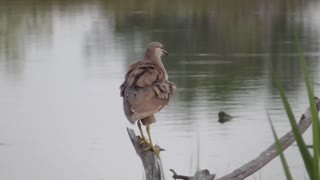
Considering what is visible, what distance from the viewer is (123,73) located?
2320 centimetres

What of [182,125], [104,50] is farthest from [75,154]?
[104,50]

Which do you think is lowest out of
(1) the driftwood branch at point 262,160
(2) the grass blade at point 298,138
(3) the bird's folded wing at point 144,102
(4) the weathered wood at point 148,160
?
(4) the weathered wood at point 148,160

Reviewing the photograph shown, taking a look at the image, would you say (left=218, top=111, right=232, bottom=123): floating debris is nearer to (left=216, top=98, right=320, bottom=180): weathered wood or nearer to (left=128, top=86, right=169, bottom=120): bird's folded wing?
(left=128, top=86, right=169, bottom=120): bird's folded wing

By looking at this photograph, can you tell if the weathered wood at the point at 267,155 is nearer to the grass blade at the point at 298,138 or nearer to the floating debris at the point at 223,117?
the grass blade at the point at 298,138

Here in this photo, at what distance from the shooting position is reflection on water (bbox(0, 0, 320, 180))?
13.5 metres

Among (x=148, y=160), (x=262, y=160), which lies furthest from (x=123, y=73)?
(x=262, y=160)

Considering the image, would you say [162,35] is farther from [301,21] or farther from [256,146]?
[256,146]

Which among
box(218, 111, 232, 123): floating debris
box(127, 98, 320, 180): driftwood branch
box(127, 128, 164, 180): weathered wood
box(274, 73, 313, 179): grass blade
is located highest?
box(274, 73, 313, 179): grass blade

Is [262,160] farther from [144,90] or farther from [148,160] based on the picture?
[144,90]

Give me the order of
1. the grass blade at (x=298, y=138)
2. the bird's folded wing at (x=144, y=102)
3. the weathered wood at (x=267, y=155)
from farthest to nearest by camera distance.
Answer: the bird's folded wing at (x=144, y=102), the weathered wood at (x=267, y=155), the grass blade at (x=298, y=138)

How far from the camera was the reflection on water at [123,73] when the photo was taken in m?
13.5

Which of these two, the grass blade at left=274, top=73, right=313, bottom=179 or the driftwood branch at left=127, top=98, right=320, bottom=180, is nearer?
the grass blade at left=274, top=73, right=313, bottom=179

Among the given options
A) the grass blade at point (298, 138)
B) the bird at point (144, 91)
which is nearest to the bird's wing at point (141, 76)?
the bird at point (144, 91)

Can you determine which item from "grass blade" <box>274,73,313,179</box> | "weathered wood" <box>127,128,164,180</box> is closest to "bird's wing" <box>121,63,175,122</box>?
"weathered wood" <box>127,128,164,180</box>
